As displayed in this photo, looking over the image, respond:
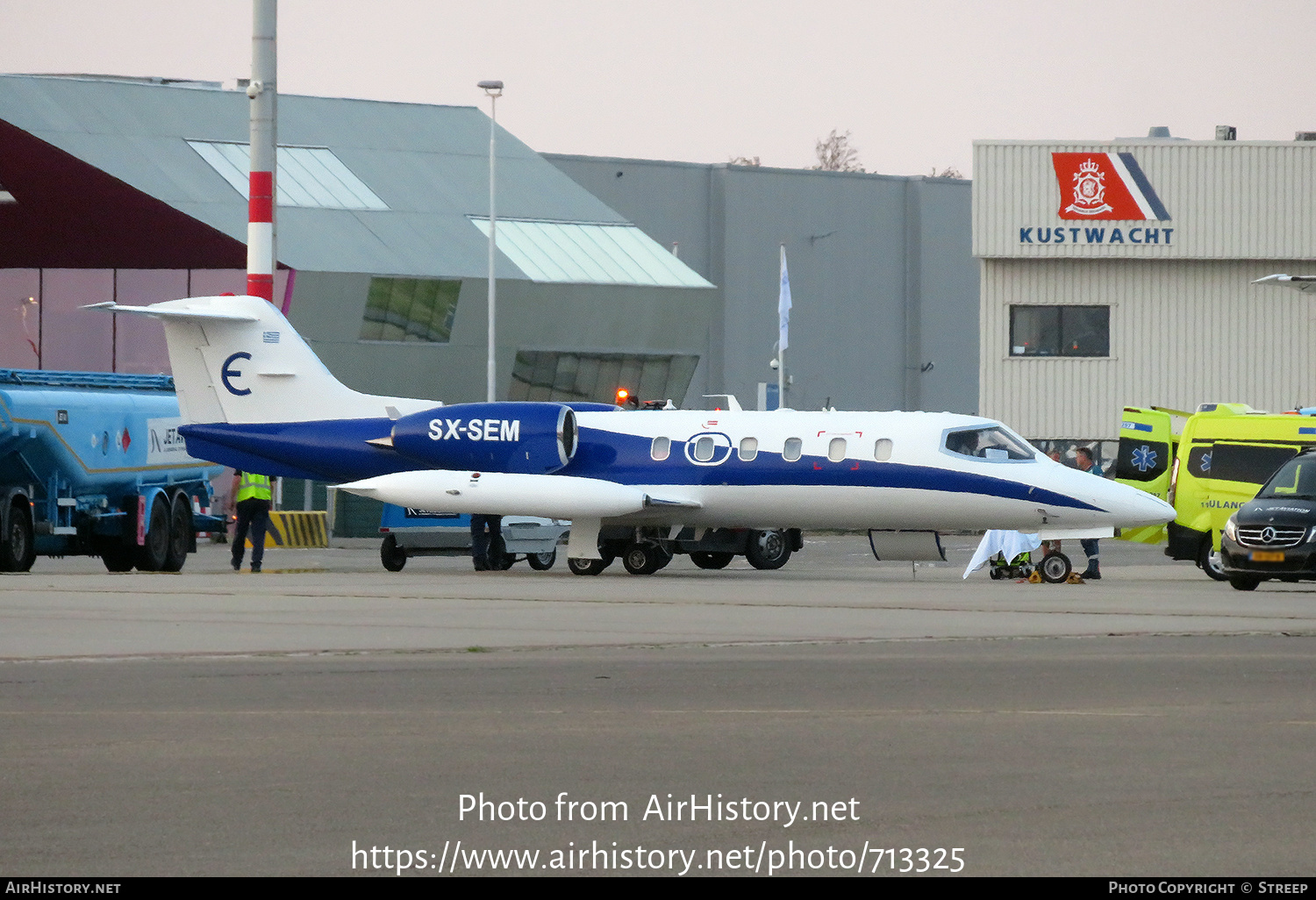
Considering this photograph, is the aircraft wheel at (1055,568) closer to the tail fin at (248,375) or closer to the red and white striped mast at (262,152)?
the tail fin at (248,375)

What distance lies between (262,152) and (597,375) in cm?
2091

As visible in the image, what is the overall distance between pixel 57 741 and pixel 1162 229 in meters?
43.1

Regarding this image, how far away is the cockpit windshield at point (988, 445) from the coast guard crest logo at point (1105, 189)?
23.6 meters

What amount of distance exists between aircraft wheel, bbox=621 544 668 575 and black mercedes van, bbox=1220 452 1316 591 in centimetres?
849

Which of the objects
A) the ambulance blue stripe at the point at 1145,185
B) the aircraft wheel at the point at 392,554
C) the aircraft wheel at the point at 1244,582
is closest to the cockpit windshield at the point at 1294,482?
the aircraft wheel at the point at 1244,582

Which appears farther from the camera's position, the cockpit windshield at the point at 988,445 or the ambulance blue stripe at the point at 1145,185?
the ambulance blue stripe at the point at 1145,185

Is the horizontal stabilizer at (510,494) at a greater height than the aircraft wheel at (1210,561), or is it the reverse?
the horizontal stabilizer at (510,494)

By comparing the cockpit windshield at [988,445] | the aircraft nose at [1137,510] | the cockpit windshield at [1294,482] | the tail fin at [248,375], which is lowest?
the aircraft nose at [1137,510]

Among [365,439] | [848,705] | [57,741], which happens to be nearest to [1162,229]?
[365,439]

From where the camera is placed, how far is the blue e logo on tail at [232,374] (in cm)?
2923

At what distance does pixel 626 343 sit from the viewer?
2189 inches

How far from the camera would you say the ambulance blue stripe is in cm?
A: 4938

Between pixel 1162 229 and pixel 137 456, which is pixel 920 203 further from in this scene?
pixel 137 456

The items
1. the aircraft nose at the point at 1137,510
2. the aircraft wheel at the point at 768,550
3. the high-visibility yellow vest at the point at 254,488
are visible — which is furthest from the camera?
the aircraft wheel at the point at 768,550
